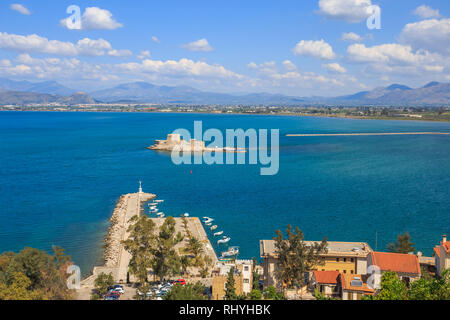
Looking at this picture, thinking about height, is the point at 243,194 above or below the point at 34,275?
below

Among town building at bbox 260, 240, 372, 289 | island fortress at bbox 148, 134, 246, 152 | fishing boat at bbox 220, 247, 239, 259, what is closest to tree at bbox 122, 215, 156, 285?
fishing boat at bbox 220, 247, 239, 259

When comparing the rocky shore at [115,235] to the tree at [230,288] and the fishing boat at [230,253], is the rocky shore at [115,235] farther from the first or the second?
the tree at [230,288]

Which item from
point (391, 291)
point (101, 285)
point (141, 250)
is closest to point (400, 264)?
point (391, 291)

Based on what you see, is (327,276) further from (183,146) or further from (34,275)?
(183,146)

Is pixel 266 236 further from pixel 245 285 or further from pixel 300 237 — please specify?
pixel 245 285

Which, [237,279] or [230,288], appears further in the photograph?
[237,279]

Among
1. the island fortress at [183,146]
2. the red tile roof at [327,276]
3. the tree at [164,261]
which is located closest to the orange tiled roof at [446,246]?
the red tile roof at [327,276]
